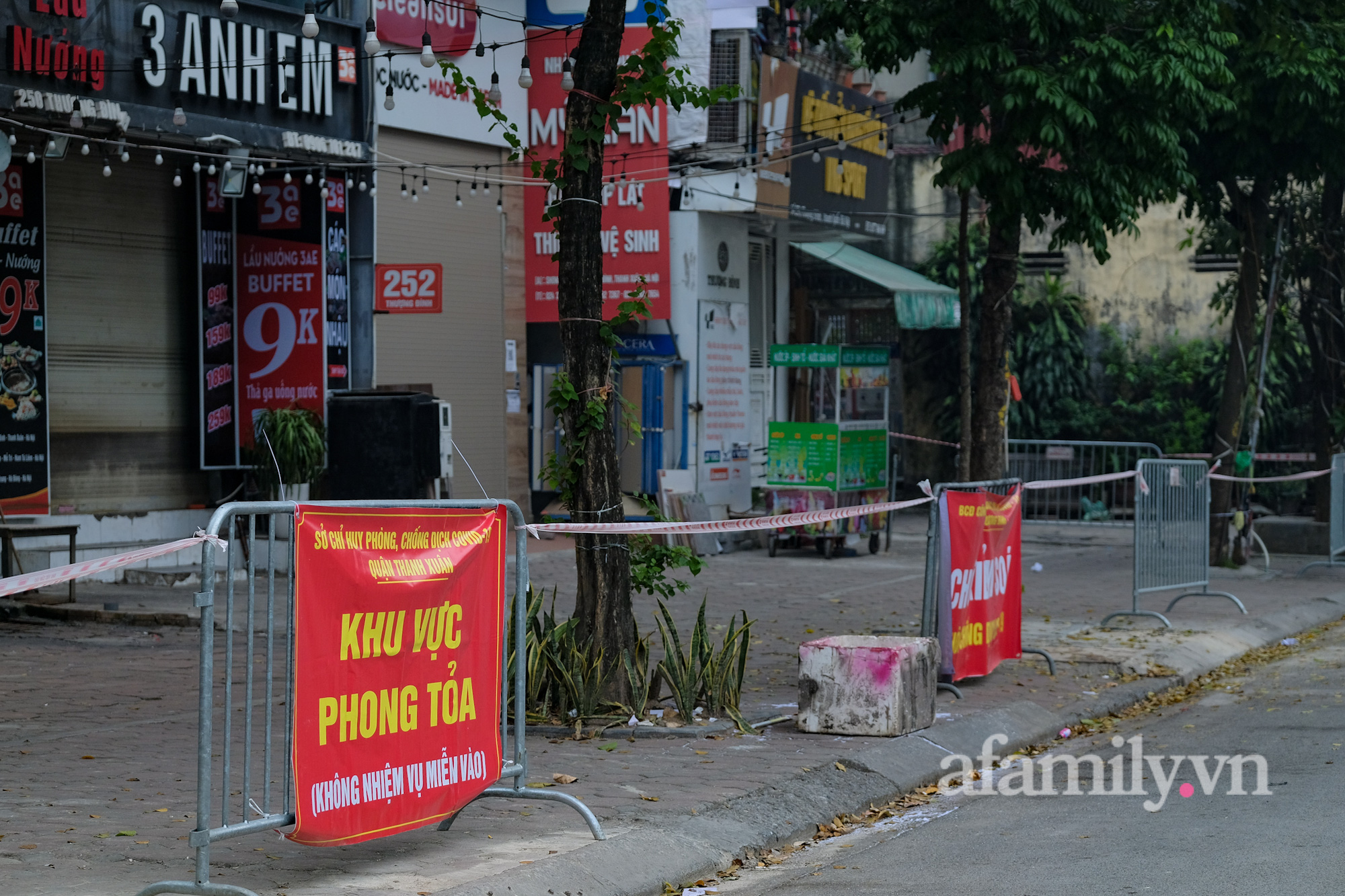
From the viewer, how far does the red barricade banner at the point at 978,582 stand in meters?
9.97

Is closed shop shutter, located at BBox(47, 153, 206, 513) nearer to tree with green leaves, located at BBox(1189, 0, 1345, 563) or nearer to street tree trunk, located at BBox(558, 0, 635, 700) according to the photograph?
street tree trunk, located at BBox(558, 0, 635, 700)

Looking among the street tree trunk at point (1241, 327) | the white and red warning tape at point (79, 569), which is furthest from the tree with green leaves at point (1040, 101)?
the white and red warning tape at point (79, 569)

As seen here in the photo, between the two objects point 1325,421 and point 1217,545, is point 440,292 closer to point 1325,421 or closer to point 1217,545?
point 1217,545

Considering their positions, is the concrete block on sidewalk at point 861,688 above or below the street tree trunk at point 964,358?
below

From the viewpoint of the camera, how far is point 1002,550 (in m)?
10.9

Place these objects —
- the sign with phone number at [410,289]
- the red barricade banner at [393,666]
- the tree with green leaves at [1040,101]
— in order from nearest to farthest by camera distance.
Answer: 1. the red barricade banner at [393,666]
2. the tree with green leaves at [1040,101]
3. the sign with phone number at [410,289]

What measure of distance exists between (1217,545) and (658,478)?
7275 millimetres

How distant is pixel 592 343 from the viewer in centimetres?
878

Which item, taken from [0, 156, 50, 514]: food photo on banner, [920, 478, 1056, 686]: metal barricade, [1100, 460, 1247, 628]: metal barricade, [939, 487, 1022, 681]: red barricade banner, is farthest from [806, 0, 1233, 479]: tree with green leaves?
[0, 156, 50, 514]: food photo on banner

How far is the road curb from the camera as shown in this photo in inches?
229

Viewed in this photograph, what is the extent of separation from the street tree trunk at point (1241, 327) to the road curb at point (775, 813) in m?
8.25

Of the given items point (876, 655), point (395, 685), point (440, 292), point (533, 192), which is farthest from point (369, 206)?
point (395, 685)

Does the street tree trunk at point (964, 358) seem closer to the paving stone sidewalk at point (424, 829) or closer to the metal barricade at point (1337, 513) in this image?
the paving stone sidewalk at point (424, 829)

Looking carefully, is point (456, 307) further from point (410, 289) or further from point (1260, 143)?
point (1260, 143)
